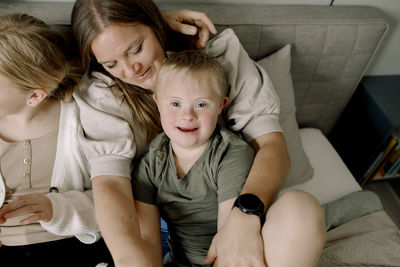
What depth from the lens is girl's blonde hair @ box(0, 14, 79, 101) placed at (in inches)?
31.7

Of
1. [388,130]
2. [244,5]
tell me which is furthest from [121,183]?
[388,130]

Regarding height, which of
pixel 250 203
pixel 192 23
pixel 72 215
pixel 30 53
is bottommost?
pixel 72 215

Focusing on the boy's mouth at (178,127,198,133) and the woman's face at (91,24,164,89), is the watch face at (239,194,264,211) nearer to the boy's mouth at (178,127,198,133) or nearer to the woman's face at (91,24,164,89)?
the boy's mouth at (178,127,198,133)

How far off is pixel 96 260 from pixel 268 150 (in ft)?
2.20

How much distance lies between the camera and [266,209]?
808mm

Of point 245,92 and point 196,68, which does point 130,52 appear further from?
point 245,92

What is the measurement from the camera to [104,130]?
935mm

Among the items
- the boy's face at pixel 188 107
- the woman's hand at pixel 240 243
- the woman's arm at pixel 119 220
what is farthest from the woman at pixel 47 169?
the woman's hand at pixel 240 243

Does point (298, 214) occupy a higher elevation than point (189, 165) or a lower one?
higher

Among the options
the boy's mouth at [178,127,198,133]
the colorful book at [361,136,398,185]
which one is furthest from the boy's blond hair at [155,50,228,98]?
the colorful book at [361,136,398,185]

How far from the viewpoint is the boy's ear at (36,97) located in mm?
887

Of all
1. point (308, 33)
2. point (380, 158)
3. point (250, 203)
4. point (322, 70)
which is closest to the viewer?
point (250, 203)

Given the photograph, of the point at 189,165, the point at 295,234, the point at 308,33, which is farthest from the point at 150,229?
the point at 308,33

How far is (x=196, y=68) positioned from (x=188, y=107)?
0.11 meters
